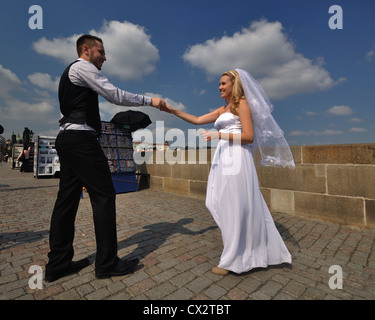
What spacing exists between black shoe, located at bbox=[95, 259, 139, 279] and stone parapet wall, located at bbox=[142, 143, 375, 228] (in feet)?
11.9

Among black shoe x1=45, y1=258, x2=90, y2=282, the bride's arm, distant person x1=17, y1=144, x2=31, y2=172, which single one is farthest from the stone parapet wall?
distant person x1=17, y1=144, x2=31, y2=172

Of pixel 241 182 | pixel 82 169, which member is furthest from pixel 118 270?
pixel 241 182

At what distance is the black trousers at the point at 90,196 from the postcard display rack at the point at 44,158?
12.5 m

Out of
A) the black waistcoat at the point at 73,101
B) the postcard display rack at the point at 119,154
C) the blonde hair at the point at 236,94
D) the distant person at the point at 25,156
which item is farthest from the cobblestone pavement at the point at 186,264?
the distant person at the point at 25,156

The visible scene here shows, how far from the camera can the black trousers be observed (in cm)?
209

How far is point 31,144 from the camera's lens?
17625 mm

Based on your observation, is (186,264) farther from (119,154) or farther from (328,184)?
(119,154)

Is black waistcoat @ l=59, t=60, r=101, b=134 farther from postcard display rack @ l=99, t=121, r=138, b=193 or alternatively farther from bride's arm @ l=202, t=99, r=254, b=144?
postcard display rack @ l=99, t=121, r=138, b=193

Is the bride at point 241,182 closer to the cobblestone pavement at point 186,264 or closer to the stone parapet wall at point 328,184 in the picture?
the cobblestone pavement at point 186,264

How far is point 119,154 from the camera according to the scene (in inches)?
300
